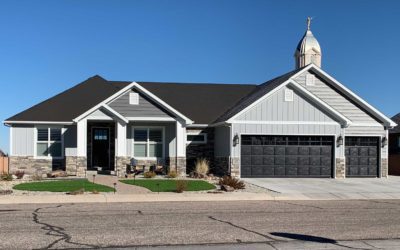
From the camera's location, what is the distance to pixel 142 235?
34.3 ft

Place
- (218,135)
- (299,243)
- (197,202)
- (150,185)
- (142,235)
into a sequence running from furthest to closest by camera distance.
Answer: (218,135) → (150,185) → (197,202) → (142,235) → (299,243)

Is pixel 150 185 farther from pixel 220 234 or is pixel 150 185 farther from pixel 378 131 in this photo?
pixel 378 131

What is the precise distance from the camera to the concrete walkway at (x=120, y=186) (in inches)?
799

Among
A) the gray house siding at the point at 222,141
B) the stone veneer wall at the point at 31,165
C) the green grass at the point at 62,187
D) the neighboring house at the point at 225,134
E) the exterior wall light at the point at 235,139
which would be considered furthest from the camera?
the stone veneer wall at the point at 31,165

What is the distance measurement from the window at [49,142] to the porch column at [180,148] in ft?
21.2

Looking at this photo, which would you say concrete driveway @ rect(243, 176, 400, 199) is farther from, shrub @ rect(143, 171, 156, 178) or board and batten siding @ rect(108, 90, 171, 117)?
board and batten siding @ rect(108, 90, 171, 117)

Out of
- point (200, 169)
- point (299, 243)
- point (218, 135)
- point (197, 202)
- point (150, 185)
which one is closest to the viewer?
point (299, 243)

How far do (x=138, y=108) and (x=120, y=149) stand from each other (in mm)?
2459

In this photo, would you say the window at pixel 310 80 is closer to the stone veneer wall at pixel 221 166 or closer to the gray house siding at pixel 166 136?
the stone veneer wall at pixel 221 166

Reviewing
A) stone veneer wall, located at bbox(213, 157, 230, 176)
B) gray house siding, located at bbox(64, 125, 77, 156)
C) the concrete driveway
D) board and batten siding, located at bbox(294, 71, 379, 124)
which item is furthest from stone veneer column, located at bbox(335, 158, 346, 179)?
gray house siding, located at bbox(64, 125, 77, 156)

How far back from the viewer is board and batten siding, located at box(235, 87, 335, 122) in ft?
90.5

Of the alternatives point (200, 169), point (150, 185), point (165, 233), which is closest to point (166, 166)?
point (200, 169)

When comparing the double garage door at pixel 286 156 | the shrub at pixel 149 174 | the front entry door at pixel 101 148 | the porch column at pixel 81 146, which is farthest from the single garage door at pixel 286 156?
the porch column at pixel 81 146

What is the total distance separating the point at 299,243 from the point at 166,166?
19373 mm
